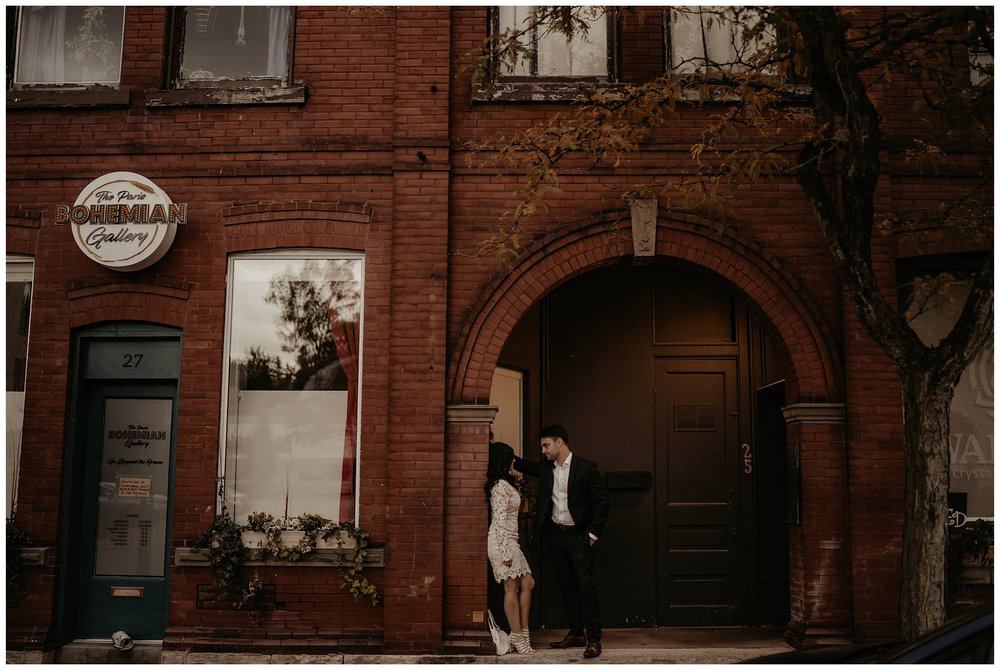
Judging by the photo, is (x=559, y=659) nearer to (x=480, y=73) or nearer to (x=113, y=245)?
(x=480, y=73)

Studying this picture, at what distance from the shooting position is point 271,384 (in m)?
8.14

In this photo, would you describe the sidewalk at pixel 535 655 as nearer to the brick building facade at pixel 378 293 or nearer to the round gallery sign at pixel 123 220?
the brick building facade at pixel 378 293

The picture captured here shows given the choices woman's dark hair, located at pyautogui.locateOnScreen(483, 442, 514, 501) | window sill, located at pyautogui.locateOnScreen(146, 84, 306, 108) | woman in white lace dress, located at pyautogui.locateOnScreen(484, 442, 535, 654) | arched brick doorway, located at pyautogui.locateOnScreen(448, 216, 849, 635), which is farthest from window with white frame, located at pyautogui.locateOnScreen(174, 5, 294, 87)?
woman in white lace dress, located at pyautogui.locateOnScreen(484, 442, 535, 654)

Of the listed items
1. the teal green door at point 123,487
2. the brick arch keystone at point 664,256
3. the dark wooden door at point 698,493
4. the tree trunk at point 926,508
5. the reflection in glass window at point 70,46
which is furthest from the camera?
the dark wooden door at point 698,493

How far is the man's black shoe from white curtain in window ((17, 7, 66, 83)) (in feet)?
23.4

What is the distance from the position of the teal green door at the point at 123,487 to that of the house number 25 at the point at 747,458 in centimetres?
564

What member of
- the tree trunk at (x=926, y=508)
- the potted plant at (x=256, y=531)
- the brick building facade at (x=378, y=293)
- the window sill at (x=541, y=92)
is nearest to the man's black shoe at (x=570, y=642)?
the brick building facade at (x=378, y=293)

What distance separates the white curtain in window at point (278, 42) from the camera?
8484mm

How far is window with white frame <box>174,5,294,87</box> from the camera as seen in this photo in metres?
8.52

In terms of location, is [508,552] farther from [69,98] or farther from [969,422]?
[69,98]

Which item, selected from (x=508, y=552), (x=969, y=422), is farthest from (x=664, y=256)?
(x=969, y=422)

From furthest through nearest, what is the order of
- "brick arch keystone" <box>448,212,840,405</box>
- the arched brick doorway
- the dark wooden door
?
1. the dark wooden door
2. "brick arch keystone" <box>448,212,840,405</box>
3. the arched brick doorway

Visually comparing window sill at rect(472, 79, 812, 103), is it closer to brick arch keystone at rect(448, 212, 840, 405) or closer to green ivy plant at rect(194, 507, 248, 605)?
brick arch keystone at rect(448, 212, 840, 405)

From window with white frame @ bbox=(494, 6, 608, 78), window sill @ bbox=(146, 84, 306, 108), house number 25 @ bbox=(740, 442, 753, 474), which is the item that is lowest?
house number 25 @ bbox=(740, 442, 753, 474)
